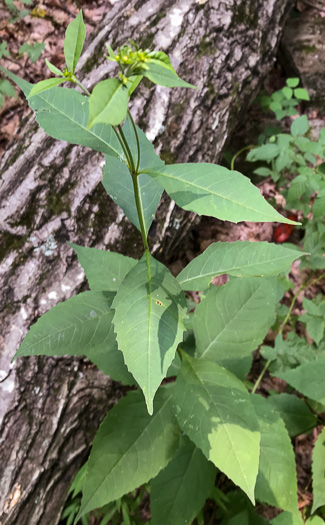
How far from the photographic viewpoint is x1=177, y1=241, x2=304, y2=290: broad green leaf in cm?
118

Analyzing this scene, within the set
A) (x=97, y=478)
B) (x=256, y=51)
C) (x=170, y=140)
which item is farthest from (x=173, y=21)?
(x=97, y=478)

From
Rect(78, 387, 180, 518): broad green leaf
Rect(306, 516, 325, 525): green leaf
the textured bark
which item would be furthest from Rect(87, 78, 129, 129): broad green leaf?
Rect(306, 516, 325, 525): green leaf

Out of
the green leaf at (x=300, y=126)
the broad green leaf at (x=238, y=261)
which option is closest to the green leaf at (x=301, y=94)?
the green leaf at (x=300, y=126)

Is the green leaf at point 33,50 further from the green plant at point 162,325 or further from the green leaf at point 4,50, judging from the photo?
the green plant at point 162,325

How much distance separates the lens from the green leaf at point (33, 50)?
315cm

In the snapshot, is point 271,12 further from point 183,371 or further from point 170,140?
point 183,371

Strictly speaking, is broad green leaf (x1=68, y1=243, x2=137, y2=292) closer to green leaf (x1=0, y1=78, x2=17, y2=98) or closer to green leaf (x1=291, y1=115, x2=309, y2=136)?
green leaf (x1=291, y1=115, x2=309, y2=136)

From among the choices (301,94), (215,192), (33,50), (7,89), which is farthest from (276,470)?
(33,50)

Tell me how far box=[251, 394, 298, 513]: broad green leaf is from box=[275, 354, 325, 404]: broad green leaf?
0.75ft

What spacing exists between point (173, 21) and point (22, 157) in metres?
1.30

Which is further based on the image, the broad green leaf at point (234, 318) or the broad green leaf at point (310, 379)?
the broad green leaf at point (310, 379)

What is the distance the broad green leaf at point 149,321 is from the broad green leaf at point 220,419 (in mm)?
364

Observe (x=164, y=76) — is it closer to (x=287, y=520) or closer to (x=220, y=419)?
(x=220, y=419)

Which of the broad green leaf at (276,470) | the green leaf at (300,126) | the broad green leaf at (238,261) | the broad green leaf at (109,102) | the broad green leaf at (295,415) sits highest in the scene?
the broad green leaf at (109,102)
